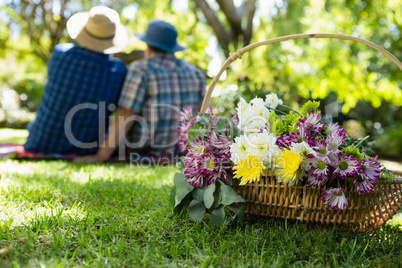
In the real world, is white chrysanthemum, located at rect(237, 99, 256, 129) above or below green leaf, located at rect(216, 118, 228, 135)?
above

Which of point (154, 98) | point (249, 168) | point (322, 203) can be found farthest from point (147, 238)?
point (154, 98)

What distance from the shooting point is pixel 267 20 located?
9.39 meters

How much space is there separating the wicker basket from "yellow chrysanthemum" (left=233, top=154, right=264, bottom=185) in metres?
0.06

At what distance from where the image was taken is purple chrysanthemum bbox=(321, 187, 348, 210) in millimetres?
1367

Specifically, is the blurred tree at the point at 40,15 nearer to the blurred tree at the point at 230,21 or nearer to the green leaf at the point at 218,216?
the blurred tree at the point at 230,21

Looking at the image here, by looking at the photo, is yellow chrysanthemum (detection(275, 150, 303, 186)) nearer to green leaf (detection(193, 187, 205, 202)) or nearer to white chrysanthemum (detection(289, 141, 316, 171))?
white chrysanthemum (detection(289, 141, 316, 171))

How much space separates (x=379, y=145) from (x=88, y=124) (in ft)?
29.0

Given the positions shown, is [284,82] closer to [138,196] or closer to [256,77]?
[256,77]

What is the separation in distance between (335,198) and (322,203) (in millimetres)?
69

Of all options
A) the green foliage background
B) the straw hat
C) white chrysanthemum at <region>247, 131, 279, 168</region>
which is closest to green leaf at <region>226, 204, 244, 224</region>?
white chrysanthemum at <region>247, 131, 279, 168</region>

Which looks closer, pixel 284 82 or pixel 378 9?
pixel 378 9

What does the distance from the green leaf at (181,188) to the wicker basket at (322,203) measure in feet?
0.94

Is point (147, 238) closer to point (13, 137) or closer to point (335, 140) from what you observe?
point (335, 140)

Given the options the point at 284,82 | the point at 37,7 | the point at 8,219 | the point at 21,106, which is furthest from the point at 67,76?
the point at 21,106
